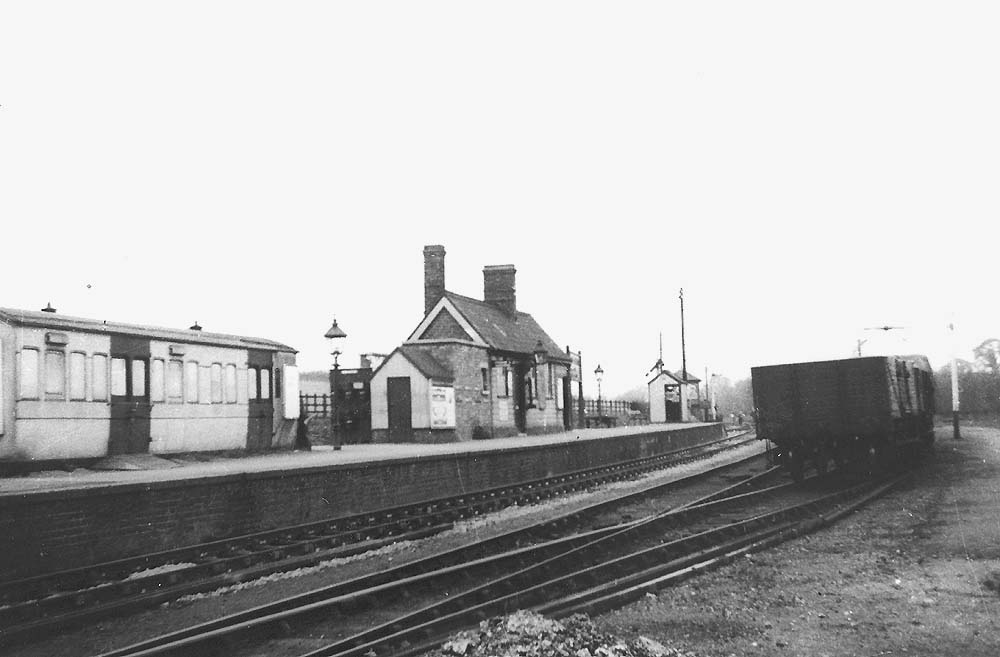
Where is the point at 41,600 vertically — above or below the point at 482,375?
below

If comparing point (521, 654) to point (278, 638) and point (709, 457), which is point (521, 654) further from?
point (709, 457)

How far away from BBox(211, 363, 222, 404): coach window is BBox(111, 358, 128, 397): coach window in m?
2.34

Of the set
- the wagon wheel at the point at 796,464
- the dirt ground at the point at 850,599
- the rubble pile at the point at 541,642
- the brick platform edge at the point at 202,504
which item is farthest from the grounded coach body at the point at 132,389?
the wagon wheel at the point at 796,464

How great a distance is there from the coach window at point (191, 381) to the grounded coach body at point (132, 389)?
21 millimetres

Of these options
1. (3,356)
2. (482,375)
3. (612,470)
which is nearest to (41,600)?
(3,356)

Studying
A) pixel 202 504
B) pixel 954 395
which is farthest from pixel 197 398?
pixel 954 395

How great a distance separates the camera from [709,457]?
29.4m

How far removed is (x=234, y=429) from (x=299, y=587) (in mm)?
10042

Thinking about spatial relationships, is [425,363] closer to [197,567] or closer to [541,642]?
[197,567]

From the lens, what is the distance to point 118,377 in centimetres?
1582

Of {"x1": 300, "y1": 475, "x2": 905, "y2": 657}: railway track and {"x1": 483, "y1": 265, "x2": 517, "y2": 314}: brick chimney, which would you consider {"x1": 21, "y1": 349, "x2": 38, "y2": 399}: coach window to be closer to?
{"x1": 300, "y1": 475, "x2": 905, "y2": 657}: railway track

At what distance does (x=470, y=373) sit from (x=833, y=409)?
12513 mm

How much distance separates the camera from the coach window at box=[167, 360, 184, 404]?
55.7ft

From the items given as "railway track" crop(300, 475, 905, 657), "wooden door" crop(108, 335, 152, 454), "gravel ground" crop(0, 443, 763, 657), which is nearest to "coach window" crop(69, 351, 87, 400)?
"wooden door" crop(108, 335, 152, 454)
